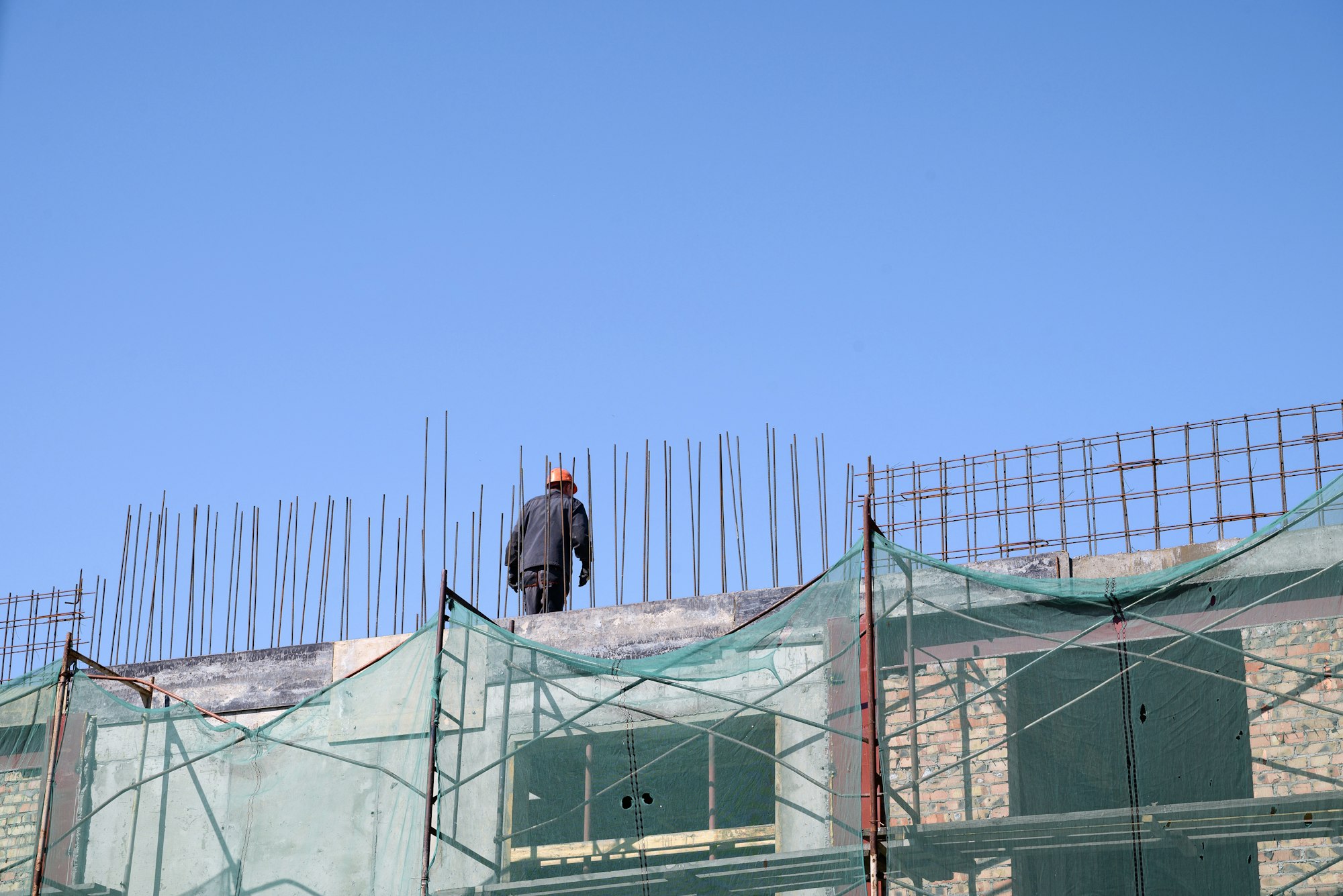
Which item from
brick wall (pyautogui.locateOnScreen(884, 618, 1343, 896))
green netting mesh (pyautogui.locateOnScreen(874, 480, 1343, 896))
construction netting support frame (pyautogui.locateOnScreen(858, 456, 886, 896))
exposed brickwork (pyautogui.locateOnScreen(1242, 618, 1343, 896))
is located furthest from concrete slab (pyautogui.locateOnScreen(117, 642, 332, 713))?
exposed brickwork (pyautogui.locateOnScreen(1242, 618, 1343, 896))

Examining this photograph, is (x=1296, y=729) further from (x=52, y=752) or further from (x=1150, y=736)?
(x=52, y=752)

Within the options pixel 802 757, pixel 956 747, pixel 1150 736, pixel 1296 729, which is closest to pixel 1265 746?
pixel 1296 729

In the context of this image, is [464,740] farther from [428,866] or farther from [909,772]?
[909,772]

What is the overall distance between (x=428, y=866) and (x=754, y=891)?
209 centimetres

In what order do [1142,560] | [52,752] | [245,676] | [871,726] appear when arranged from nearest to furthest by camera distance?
1. [871,726]
2. [1142,560]
3. [52,752]
4. [245,676]

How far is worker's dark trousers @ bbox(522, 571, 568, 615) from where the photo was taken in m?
13.7

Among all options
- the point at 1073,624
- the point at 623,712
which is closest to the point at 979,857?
the point at 1073,624

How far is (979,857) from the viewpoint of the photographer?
876 centimetres

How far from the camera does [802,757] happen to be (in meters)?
9.31

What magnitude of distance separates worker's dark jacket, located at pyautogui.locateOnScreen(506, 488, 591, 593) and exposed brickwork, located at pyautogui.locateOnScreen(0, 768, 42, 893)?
14.0 ft

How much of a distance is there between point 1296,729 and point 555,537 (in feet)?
22.2

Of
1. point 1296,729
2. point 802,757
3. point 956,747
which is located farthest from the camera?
point 956,747

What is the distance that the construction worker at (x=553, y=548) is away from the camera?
44.9ft

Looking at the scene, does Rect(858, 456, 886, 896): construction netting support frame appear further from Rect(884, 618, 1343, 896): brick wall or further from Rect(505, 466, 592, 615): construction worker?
Rect(505, 466, 592, 615): construction worker
